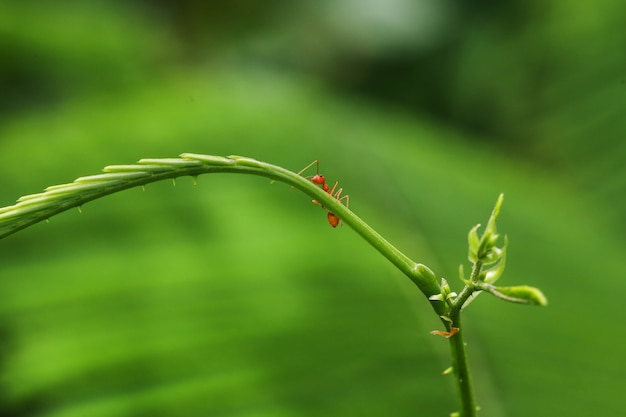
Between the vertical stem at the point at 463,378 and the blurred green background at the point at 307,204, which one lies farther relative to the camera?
the blurred green background at the point at 307,204

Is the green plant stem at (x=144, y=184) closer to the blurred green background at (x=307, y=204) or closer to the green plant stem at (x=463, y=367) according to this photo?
the green plant stem at (x=463, y=367)

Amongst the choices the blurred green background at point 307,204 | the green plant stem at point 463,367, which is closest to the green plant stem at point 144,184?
the green plant stem at point 463,367

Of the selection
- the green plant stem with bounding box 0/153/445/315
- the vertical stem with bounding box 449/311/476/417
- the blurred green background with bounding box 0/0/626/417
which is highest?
the blurred green background with bounding box 0/0/626/417

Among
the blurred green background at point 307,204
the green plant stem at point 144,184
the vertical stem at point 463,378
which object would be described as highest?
the blurred green background at point 307,204

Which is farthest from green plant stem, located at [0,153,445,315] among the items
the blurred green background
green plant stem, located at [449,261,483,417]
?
the blurred green background

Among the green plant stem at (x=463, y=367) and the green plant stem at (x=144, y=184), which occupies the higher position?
the green plant stem at (x=144, y=184)

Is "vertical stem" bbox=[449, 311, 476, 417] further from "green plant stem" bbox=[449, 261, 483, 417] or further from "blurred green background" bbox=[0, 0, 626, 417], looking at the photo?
"blurred green background" bbox=[0, 0, 626, 417]
